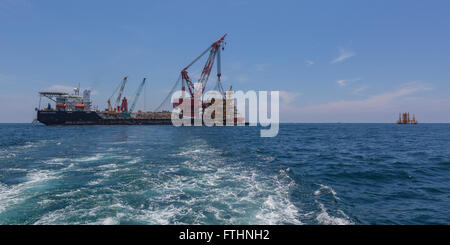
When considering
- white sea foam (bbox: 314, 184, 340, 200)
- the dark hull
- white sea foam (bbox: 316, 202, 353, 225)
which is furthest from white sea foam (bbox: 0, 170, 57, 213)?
the dark hull

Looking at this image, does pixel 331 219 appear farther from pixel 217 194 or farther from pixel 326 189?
pixel 217 194

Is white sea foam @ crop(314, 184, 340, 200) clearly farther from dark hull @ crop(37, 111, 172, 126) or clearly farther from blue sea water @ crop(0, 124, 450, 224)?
dark hull @ crop(37, 111, 172, 126)

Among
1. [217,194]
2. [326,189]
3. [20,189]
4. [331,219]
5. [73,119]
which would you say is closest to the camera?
[331,219]

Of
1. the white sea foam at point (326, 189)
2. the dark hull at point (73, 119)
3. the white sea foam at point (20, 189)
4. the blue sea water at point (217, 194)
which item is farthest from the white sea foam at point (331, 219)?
the dark hull at point (73, 119)

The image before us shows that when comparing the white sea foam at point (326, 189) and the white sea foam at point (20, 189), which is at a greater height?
the white sea foam at point (20, 189)

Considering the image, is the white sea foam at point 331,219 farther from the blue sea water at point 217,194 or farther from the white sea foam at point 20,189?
the white sea foam at point 20,189

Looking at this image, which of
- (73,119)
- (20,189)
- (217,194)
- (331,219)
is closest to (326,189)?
(331,219)

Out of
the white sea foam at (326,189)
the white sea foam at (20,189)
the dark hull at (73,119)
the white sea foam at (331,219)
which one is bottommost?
the white sea foam at (326,189)

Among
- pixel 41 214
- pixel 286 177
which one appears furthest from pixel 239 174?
pixel 41 214

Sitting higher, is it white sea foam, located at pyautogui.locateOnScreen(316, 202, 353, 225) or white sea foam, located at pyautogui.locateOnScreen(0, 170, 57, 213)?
white sea foam, located at pyautogui.locateOnScreen(0, 170, 57, 213)

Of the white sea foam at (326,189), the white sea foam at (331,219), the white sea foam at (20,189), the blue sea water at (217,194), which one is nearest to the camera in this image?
the white sea foam at (331,219)

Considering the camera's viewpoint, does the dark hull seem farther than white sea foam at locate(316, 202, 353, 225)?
Yes

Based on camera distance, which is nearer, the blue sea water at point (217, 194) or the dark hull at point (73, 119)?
the blue sea water at point (217, 194)

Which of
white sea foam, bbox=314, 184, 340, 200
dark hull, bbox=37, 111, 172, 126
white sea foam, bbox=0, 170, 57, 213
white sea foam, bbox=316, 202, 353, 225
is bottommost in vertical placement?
white sea foam, bbox=314, 184, 340, 200
